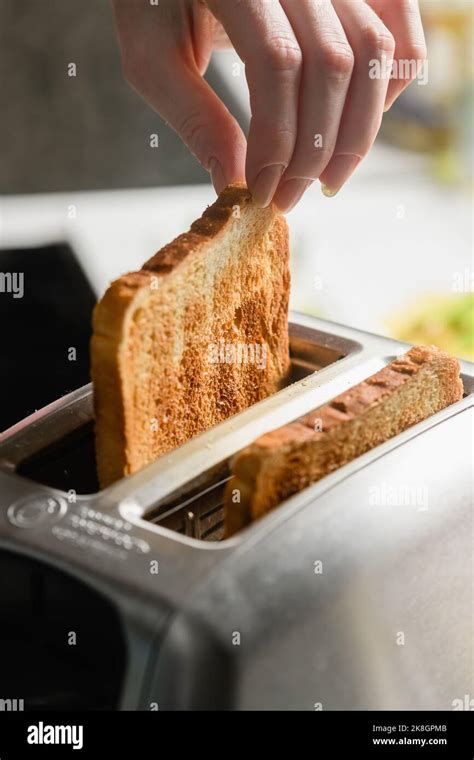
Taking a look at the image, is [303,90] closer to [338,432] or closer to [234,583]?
[338,432]

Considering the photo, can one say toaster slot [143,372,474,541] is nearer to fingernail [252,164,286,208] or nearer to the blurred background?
fingernail [252,164,286,208]

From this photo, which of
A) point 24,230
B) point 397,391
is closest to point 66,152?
point 24,230

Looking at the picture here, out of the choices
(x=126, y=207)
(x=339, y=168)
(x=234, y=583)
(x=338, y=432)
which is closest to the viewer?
(x=234, y=583)

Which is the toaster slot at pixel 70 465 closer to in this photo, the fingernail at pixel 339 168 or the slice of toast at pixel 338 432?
the slice of toast at pixel 338 432

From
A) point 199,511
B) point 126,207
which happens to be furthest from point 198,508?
point 126,207

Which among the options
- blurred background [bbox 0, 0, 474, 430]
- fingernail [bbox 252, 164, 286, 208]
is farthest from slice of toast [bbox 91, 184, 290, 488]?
blurred background [bbox 0, 0, 474, 430]

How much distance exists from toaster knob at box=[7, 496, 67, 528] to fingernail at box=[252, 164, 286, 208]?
28 cm

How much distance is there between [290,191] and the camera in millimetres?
799

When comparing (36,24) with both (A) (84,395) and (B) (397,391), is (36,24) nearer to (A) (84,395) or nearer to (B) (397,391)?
(A) (84,395)

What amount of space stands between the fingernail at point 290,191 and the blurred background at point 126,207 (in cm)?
54

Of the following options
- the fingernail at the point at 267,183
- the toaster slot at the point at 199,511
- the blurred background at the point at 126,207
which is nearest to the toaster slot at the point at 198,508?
the toaster slot at the point at 199,511

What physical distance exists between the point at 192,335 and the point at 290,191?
0.46 feet

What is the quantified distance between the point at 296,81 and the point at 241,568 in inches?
14.8

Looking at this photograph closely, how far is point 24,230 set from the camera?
1452 mm
